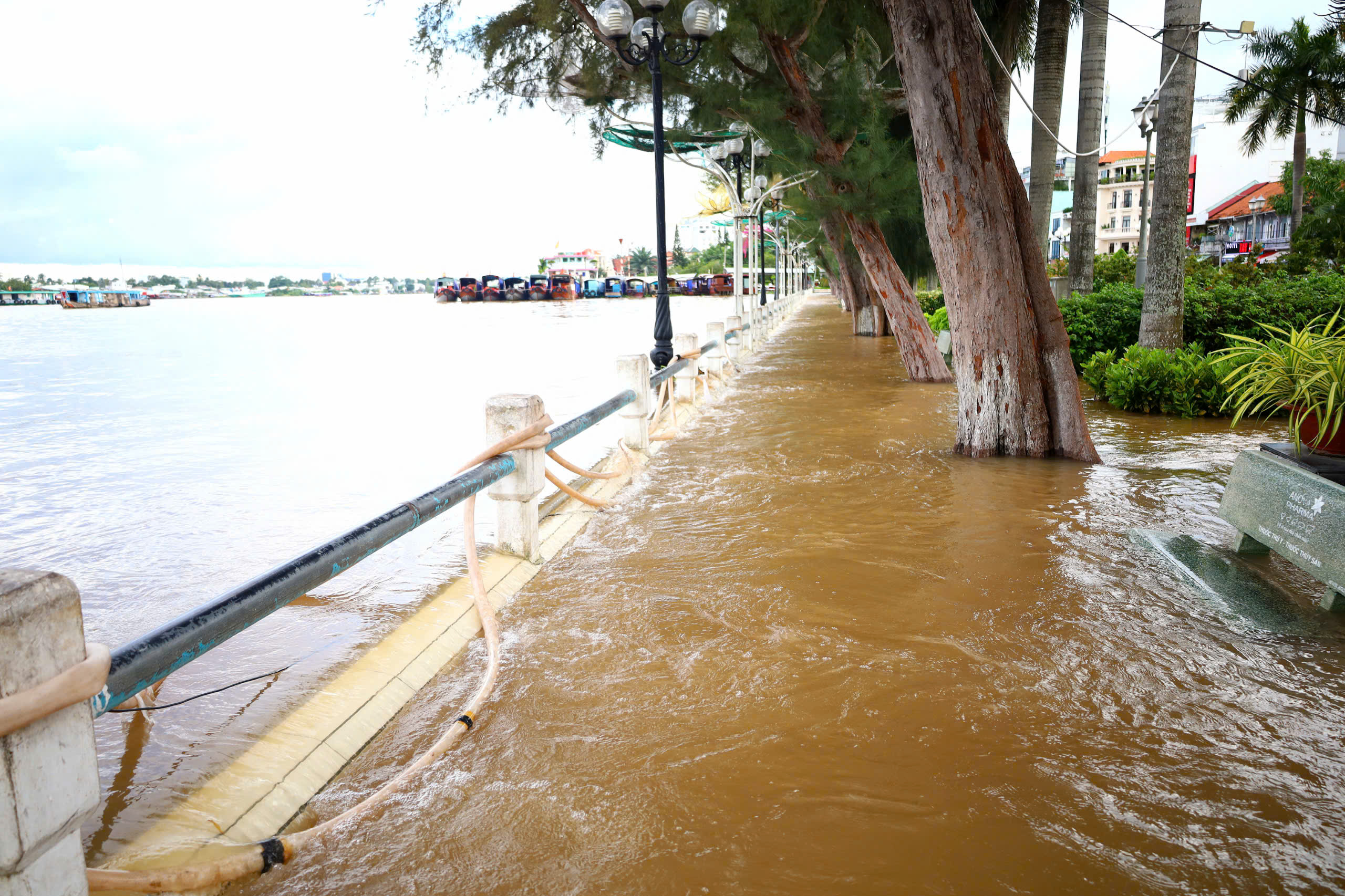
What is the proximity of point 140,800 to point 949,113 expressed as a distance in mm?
7487

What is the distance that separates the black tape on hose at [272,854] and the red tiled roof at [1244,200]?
82.1 metres

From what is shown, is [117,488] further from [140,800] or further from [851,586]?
[851,586]

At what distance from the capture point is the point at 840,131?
46.7 ft

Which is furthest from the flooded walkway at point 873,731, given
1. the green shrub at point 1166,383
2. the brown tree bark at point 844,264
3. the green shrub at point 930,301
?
the green shrub at point 930,301

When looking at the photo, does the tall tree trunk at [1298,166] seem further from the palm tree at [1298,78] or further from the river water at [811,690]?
the river water at [811,690]

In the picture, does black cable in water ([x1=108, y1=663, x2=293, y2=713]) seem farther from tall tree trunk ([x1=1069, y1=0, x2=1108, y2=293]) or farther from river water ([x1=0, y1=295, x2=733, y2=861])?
tall tree trunk ([x1=1069, y1=0, x2=1108, y2=293])

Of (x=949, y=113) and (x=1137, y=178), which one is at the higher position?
(x=1137, y=178)

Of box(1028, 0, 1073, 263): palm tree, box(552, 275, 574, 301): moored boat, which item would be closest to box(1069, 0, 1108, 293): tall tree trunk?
box(1028, 0, 1073, 263): palm tree

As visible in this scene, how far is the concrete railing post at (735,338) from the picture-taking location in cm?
1803

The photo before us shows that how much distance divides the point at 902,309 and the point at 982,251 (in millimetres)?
7083

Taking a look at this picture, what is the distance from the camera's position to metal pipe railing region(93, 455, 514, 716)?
6.98ft

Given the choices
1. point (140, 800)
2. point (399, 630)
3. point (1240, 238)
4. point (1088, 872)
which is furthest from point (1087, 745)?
point (1240, 238)

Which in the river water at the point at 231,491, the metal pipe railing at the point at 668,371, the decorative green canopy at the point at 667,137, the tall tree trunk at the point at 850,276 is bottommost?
the river water at the point at 231,491

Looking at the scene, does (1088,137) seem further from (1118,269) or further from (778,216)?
(778,216)
